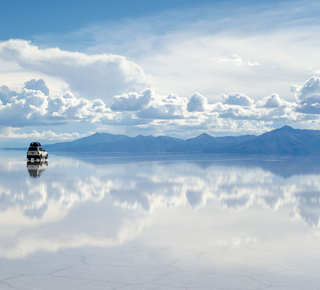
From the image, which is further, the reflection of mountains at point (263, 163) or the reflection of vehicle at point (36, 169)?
the reflection of mountains at point (263, 163)

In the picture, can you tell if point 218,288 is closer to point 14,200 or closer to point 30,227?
point 30,227

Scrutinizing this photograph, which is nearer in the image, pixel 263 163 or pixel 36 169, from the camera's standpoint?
pixel 36 169

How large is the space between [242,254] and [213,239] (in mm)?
2213

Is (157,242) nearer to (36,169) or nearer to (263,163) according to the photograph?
(36,169)

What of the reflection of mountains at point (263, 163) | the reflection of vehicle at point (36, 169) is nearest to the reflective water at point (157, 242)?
the reflection of vehicle at point (36, 169)

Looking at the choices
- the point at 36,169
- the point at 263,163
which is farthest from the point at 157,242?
the point at 263,163

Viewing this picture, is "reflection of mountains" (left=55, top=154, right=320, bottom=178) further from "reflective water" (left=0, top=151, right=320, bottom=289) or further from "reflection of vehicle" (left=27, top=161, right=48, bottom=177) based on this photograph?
"reflective water" (left=0, top=151, right=320, bottom=289)

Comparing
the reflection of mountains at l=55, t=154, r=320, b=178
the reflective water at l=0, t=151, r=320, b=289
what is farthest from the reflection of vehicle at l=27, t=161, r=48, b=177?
the reflective water at l=0, t=151, r=320, b=289

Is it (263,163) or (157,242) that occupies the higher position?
(157,242)

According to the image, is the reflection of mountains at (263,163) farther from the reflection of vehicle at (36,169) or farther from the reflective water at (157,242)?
the reflective water at (157,242)

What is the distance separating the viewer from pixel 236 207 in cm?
2258

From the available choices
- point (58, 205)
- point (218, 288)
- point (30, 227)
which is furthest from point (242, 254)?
point (58, 205)

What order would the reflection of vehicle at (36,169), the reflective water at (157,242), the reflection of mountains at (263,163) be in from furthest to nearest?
the reflection of mountains at (263,163) < the reflection of vehicle at (36,169) < the reflective water at (157,242)

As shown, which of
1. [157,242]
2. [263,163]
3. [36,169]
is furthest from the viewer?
[263,163]
